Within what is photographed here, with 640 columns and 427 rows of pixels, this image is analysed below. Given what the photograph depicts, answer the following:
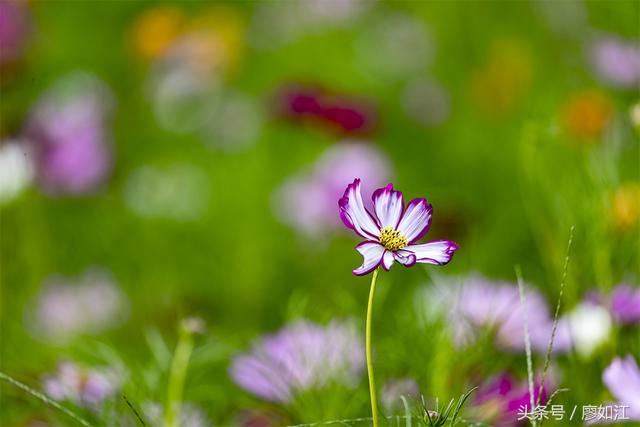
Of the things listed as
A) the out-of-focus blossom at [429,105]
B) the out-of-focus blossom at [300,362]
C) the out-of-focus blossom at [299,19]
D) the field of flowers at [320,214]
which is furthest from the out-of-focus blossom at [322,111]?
the out-of-focus blossom at [299,19]

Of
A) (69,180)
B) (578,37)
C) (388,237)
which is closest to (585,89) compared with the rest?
(578,37)

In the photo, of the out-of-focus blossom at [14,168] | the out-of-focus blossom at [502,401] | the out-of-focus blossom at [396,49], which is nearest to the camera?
the out-of-focus blossom at [502,401]

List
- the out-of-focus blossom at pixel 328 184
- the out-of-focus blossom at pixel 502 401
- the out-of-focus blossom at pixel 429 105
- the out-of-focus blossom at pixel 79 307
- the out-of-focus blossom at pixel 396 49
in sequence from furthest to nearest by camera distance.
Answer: the out-of-focus blossom at pixel 396 49 < the out-of-focus blossom at pixel 429 105 < the out-of-focus blossom at pixel 328 184 < the out-of-focus blossom at pixel 79 307 < the out-of-focus blossom at pixel 502 401

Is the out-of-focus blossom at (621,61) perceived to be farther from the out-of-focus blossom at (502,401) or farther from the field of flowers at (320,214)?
the out-of-focus blossom at (502,401)

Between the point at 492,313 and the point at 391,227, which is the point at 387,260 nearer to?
the point at 391,227

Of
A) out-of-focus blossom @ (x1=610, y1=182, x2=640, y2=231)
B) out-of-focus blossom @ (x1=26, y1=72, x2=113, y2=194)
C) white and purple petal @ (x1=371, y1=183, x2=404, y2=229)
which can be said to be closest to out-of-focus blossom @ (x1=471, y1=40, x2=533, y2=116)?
out-of-focus blossom @ (x1=26, y1=72, x2=113, y2=194)

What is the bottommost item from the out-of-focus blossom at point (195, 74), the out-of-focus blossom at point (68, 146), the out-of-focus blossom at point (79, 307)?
the out-of-focus blossom at point (79, 307)

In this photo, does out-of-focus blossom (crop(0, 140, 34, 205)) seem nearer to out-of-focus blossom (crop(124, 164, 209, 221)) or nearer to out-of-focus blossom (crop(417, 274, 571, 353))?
out-of-focus blossom (crop(124, 164, 209, 221))

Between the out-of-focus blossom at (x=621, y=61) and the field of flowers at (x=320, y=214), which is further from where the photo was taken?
the out-of-focus blossom at (x=621, y=61)
